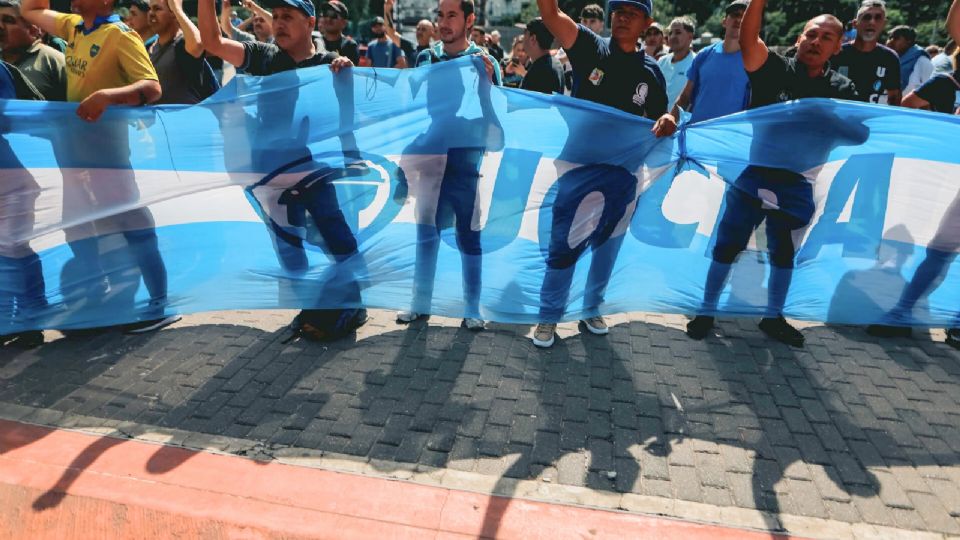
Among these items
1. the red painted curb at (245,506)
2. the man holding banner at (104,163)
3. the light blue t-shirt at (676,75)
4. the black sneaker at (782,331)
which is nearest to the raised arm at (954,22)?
the black sneaker at (782,331)

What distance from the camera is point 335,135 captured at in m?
3.51

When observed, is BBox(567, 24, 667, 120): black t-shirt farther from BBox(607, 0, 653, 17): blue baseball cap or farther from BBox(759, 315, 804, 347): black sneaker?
BBox(759, 315, 804, 347): black sneaker

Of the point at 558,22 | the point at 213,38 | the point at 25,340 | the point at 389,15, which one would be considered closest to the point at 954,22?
the point at 558,22

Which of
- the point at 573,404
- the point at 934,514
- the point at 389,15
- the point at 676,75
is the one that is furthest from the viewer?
the point at 676,75

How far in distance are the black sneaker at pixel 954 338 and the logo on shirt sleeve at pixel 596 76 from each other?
9.26ft

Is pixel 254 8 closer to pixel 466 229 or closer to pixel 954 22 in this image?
pixel 466 229

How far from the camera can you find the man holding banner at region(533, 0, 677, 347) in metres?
3.54

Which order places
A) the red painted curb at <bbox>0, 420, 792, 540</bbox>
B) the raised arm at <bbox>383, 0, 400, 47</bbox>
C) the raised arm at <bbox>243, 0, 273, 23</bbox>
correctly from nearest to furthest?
the red painted curb at <bbox>0, 420, 792, 540</bbox> → the raised arm at <bbox>383, 0, 400, 47</bbox> → the raised arm at <bbox>243, 0, 273, 23</bbox>

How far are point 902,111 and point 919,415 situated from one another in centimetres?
161

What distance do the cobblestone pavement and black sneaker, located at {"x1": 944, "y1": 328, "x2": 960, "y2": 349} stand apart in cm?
9

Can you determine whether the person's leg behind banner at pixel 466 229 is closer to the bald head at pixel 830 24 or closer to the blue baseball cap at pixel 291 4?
the blue baseball cap at pixel 291 4

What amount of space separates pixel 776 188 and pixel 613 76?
113 centimetres

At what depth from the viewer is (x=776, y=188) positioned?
3463mm

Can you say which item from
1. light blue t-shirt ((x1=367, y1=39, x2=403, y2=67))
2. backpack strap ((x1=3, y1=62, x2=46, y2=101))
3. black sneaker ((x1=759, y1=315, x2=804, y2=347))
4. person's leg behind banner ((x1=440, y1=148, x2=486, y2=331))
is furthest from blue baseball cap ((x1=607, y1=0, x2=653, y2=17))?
light blue t-shirt ((x1=367, y1=39, x2=403, y2=67))
